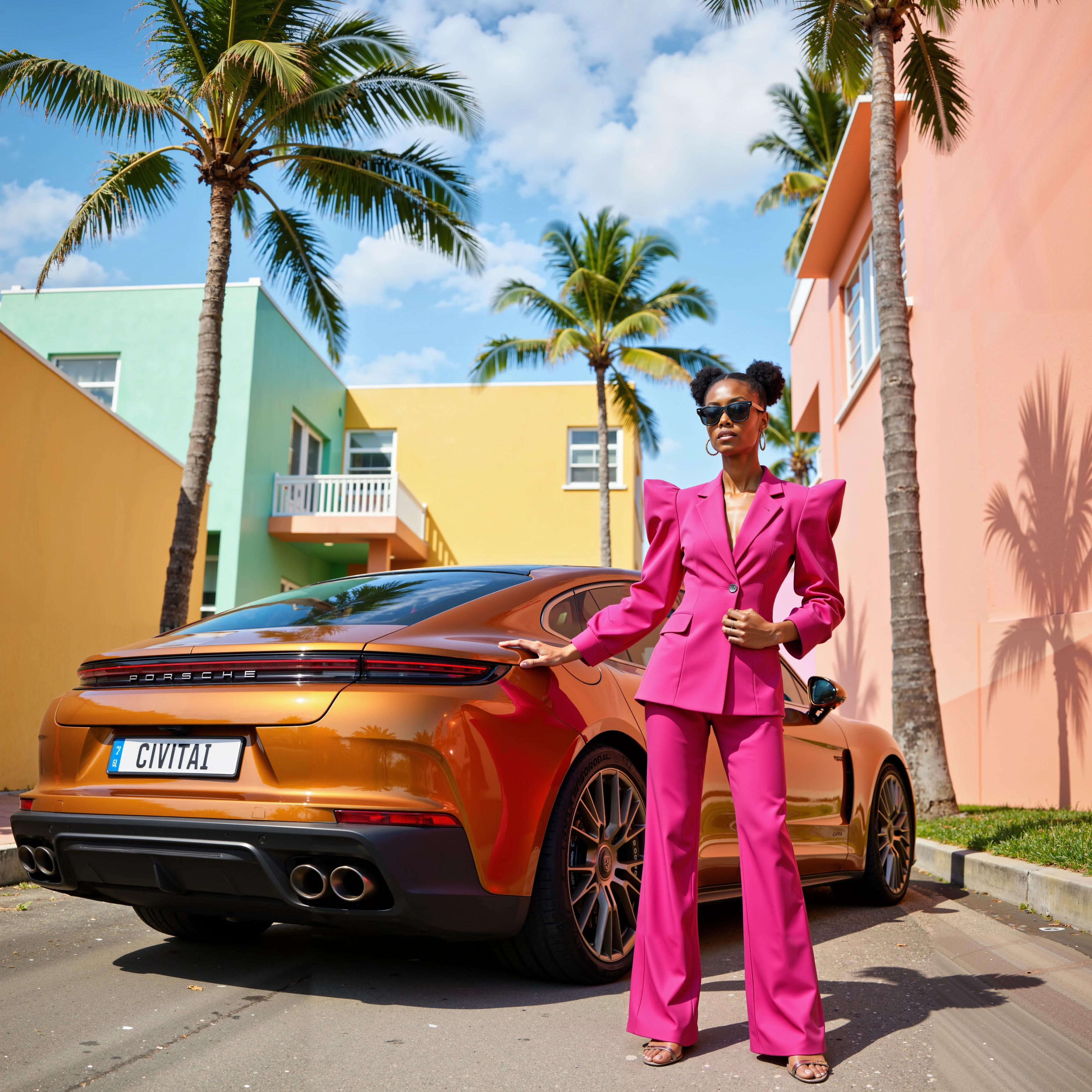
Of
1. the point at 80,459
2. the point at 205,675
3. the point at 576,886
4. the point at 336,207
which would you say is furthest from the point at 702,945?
the point at 336,207

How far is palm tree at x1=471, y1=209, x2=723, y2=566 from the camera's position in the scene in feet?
73.6

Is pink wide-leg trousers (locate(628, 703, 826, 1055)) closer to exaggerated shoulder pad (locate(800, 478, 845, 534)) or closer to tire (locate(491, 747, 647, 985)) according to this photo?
tire (locate(491, 747, 647, 985))

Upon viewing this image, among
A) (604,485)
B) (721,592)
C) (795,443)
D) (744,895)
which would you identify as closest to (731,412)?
(721,592)

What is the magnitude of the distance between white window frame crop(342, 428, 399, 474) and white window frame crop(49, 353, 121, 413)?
20.1ft

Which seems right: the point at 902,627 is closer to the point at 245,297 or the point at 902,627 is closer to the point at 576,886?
the point at 576,886

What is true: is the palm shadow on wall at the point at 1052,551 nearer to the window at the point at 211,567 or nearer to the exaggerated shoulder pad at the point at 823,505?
the exaggerated shoulder pad at the point at 823,505

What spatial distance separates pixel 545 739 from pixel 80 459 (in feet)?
30.9

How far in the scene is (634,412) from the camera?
78.5 ft

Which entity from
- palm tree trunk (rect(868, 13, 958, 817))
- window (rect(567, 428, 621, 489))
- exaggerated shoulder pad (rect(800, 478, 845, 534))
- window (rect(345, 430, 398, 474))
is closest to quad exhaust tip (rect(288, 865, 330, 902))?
exaggerated shoulder pad (rect(800, 478, 845, 534))

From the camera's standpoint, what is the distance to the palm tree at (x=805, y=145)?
26062 millimetres

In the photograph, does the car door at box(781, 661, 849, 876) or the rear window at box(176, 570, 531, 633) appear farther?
the car door at box(781, 661, 849, 876)

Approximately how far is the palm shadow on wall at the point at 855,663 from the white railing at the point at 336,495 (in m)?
9.04

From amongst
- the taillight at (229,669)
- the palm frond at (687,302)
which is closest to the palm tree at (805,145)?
the palm frond at (687,302)

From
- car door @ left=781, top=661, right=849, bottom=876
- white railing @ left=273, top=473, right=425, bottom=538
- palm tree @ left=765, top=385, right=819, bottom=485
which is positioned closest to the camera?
car door @ left=781, top=661, right=849, bottom=876
